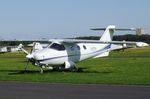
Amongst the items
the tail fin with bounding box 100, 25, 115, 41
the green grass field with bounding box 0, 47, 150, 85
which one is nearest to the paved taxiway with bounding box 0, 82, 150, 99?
the green grass field with bounding box 0, 47, 150, 85

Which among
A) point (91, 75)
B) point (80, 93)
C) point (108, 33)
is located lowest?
point (91, 75)

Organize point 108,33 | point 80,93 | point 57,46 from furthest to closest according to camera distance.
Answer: point 108,33 → point 57,46 → point 80,93

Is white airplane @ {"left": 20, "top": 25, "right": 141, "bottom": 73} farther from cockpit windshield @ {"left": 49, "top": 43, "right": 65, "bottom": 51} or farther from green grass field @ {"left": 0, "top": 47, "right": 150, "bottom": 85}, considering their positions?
green grass field @ {"left": 0, "top": 47, "right": 150, "bottom": 85}

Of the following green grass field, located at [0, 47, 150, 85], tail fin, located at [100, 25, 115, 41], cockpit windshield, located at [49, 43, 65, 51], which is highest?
tail fin, located at [100, 25, 115, 41]

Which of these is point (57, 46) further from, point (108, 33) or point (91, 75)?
point (108, 33)

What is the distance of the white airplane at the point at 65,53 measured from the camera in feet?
104

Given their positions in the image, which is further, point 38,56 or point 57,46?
point 57,46

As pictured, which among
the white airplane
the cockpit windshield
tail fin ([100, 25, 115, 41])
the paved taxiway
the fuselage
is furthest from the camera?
tail fin ([100, 25, 115, 41])

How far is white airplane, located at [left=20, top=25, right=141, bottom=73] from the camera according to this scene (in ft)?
104

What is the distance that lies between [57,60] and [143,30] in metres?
7.09

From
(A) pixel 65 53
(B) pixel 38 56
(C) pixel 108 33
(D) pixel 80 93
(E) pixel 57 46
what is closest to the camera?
(D) pixel 80 93

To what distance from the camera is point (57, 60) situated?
1288 inches

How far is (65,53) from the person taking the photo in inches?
1310

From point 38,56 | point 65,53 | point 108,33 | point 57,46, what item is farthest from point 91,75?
point 108,33
